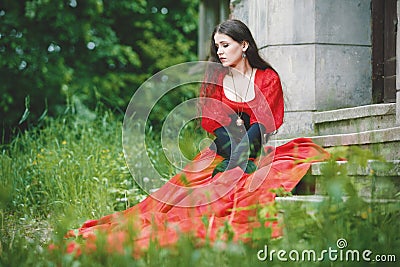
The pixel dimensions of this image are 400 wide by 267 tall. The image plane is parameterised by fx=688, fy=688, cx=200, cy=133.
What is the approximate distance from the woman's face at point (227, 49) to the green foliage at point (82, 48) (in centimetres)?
456

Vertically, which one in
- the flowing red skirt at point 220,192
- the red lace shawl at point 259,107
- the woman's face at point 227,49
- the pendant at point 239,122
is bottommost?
the flowing red skirt at point 220,192

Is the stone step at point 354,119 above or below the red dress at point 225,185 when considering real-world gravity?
above

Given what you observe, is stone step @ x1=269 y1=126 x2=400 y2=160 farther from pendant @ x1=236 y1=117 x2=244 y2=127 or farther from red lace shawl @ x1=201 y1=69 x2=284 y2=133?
pendant @ x1=236 y1=117 x2=244 y2=127

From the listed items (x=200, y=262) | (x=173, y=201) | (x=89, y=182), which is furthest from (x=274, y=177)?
(x=89, y=182)

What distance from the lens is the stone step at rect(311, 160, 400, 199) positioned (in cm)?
246

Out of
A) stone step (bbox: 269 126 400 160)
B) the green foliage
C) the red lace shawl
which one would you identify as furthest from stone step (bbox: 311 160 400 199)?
the green foliage

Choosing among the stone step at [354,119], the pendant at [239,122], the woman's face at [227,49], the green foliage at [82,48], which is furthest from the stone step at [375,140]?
the green foliage at [82,48]

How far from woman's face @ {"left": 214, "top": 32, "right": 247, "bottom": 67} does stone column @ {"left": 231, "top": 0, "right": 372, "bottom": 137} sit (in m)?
0.64

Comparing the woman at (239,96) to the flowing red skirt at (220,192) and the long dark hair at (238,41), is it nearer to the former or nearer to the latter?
the long dark hair at (238,41)

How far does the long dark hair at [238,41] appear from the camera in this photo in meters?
3.99

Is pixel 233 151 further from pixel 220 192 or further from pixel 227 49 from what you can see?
pixel 227 49

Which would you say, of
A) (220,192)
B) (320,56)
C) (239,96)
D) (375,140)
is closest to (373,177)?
(375,140)

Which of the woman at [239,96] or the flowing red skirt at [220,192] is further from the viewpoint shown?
the woman at [239,96]

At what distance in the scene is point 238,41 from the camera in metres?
4.01
